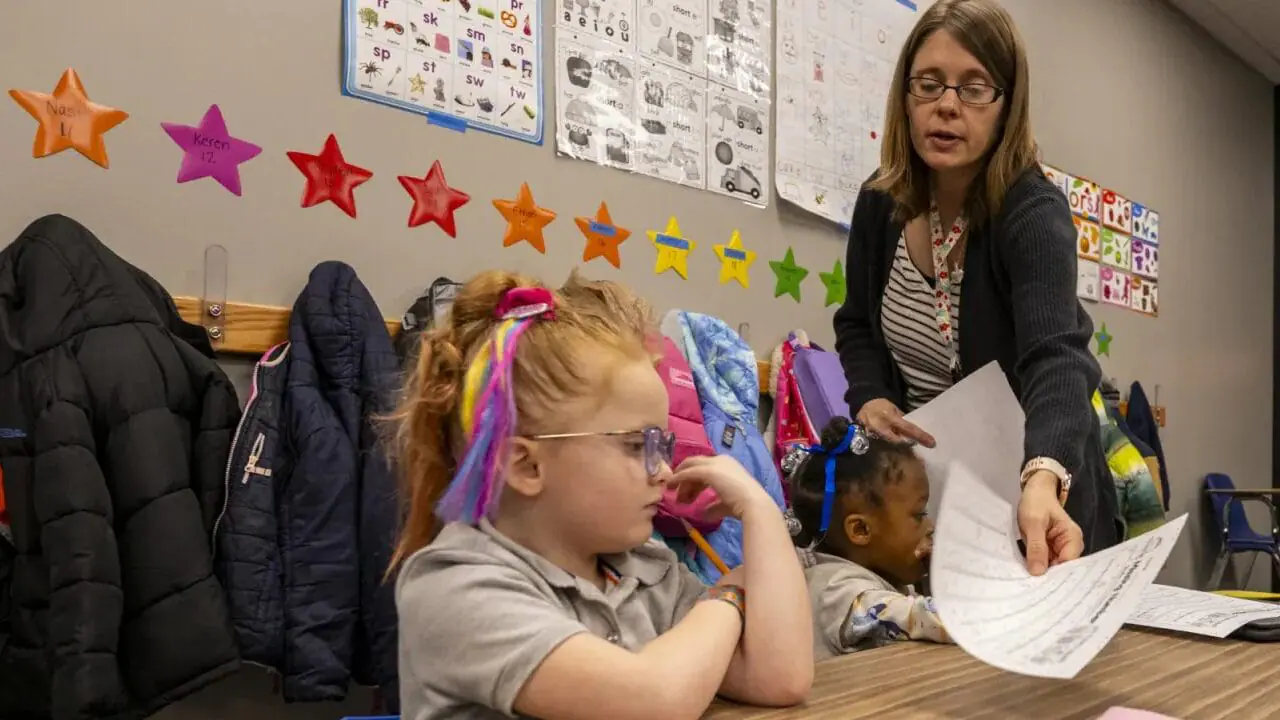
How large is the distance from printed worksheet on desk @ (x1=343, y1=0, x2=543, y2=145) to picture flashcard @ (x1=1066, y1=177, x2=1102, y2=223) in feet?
8.02

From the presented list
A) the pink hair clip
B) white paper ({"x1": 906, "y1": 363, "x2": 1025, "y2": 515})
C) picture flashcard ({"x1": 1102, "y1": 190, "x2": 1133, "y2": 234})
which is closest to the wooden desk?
white paper ({"x1": 906, "y1": 363, "x2": 1025, "y2": 515})

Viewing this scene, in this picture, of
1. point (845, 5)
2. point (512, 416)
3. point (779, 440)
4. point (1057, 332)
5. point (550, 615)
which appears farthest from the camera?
point (845, 5)

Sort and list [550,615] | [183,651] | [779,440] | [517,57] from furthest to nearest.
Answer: [779,440] → [517,57] → [183,651] → [550,615]

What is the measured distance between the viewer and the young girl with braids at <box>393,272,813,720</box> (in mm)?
718

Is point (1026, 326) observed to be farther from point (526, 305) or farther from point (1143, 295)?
point (1143, 295)

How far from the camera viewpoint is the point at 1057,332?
117cm

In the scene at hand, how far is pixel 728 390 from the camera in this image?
2.27 metres

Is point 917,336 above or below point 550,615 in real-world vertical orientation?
above

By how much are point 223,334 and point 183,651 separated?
0.51 meters

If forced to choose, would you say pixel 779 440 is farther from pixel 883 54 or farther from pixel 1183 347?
pixel 1183 347

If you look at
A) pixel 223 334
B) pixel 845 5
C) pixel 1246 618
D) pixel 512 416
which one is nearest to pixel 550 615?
pixel 512 416

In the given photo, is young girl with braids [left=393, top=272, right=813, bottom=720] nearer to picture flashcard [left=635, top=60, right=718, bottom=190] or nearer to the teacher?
the teacher

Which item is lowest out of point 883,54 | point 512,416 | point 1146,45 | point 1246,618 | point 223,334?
point 1246,618

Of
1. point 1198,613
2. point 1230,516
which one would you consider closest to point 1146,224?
point 1230,516
